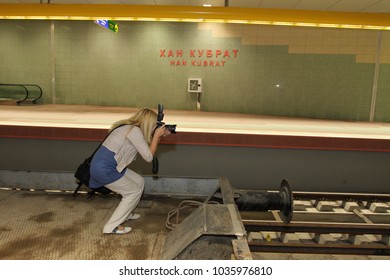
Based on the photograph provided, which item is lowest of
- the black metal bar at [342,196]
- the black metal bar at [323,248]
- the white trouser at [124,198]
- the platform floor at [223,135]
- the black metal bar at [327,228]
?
the black metal bar at [323,248]

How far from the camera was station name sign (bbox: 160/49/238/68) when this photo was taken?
651 cm

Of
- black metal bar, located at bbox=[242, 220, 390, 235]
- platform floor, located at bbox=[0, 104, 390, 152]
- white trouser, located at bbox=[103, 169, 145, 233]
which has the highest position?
platform floor, located at bbox=[0, 104, 390, 152]

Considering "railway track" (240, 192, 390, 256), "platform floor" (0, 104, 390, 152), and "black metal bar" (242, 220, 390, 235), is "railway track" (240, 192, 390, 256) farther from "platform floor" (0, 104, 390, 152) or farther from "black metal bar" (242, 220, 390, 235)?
"platform floor" (0, 104, 390, 152)

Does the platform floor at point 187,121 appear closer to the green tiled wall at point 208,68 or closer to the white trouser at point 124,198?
the green tiled wall at point 208,68

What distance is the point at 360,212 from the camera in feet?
14.3

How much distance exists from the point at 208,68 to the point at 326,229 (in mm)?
4005

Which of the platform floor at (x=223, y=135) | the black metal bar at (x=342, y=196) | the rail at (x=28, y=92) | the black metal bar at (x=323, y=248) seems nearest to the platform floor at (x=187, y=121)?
the platform floor at (x=223, y=135)

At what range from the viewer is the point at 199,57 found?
6.58 metres

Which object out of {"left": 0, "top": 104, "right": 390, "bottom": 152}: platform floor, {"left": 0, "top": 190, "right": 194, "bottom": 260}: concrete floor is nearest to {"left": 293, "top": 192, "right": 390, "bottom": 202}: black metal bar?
{"left": 0, "top": 104, "right": 390, "bottom": 152}: platform floor

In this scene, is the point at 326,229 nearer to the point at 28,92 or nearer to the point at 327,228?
the point at 327,228

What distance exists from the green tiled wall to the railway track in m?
2.69

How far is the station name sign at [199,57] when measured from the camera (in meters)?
6.51

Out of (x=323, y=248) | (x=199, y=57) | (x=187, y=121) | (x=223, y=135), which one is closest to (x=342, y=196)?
(x=323, y=248)

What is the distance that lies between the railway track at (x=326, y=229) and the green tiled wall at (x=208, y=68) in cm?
269
